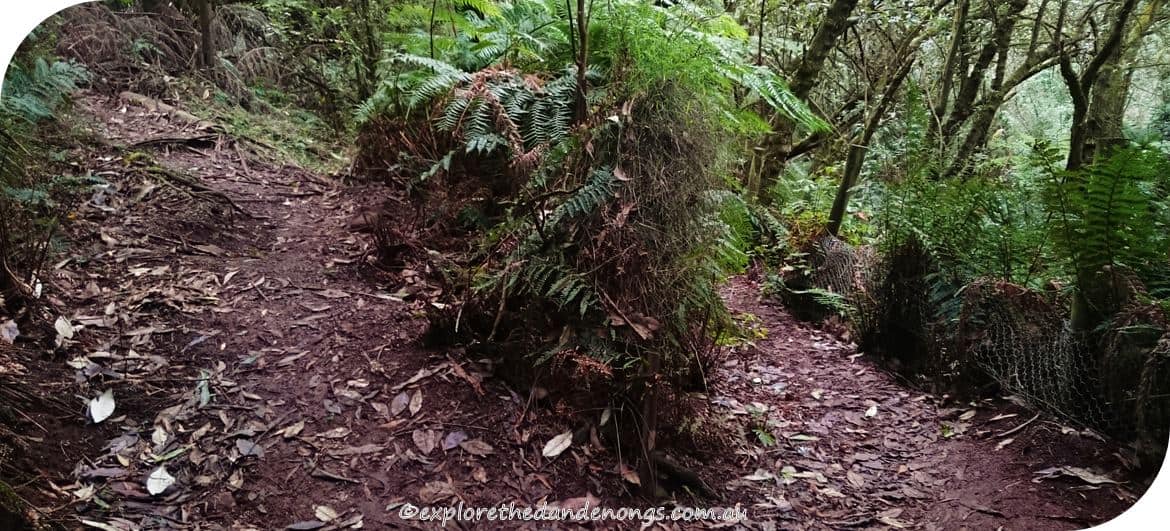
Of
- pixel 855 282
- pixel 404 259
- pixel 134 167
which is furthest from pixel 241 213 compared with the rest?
pixel 855 282

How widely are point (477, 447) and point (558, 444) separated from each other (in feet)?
0.76

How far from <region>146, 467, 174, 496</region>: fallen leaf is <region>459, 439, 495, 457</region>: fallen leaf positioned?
68 cm

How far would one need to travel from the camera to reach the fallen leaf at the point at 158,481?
1360mm

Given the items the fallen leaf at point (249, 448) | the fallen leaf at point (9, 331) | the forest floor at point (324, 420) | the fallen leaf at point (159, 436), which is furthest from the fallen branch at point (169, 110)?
the fallen leaf at point (249, 448)

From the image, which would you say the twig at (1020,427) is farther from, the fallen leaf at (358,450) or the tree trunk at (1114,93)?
the fallen leaf at (358,450)

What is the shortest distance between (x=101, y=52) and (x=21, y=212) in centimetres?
70

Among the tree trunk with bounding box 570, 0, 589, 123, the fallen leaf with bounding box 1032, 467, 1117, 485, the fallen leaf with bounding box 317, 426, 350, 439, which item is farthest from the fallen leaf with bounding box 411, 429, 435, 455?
the fallen leaf with bounding box 1032, 467, 1117, 485

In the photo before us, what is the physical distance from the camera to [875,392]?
2.05 meters

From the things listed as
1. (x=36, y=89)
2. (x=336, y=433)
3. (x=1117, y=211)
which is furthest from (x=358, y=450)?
(x=1117, y=211)

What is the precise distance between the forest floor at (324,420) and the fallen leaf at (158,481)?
1cm

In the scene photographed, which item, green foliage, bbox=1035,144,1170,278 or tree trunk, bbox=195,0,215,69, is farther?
tree trunk, bbox=195,0,215,69

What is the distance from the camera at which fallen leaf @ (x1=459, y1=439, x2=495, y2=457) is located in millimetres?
1656

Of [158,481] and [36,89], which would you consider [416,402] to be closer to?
[158,481]

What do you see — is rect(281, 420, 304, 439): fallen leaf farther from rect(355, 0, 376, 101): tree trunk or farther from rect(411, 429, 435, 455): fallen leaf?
rect(355, 0, 376, 101): tree trunk
